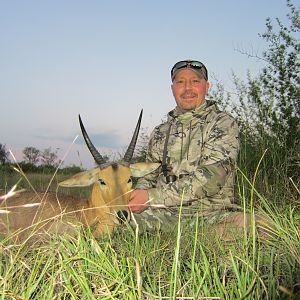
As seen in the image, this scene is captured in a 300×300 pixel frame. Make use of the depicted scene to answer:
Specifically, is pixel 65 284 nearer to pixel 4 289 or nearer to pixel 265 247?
pixel 4 289

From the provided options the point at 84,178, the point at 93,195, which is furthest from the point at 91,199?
the point at 84,178

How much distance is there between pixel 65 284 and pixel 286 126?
24.4 ft

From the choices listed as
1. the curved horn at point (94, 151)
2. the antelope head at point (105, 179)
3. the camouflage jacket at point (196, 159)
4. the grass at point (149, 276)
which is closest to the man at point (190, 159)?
the camouflage jacket at point (196, 159)

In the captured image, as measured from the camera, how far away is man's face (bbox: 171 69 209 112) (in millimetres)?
6266

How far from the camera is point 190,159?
5.98m

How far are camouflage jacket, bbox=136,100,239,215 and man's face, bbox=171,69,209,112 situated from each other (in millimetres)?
102

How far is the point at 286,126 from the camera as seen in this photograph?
9.28m

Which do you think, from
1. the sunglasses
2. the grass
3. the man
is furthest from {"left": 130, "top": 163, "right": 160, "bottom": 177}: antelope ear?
the grass

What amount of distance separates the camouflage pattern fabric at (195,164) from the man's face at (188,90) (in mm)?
95

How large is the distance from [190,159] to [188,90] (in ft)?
3.07

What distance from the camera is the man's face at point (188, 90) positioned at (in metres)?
6.27

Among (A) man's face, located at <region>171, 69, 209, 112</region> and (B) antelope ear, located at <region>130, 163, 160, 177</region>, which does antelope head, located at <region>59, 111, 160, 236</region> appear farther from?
(A) man's face, located at <region>171, 69, 209, 112</region>

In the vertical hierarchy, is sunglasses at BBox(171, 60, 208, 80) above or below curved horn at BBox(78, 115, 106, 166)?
above

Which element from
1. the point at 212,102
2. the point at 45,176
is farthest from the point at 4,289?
the point at 45,176
